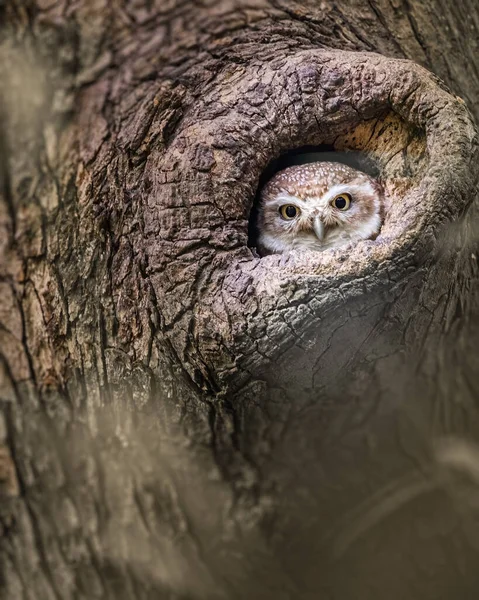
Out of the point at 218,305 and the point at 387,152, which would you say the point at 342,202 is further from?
the point at 218,305

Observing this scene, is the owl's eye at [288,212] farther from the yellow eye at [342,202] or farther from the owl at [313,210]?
the yellow eye at [342,202]

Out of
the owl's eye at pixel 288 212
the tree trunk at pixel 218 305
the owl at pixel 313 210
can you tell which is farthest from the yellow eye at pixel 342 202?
the tree trunk at pixel 218 305

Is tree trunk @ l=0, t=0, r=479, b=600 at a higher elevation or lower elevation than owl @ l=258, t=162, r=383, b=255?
lower

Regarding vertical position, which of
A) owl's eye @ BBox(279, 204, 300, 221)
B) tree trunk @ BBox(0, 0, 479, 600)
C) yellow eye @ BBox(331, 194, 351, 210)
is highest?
owl's eye @ BBox(279, 204, 300, 221)

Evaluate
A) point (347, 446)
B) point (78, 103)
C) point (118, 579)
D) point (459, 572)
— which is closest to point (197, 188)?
point (78, 103)

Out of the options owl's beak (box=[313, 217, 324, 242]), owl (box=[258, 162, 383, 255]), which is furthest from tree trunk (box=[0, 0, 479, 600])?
owl's beak (box=[313, 217, 324, 242])

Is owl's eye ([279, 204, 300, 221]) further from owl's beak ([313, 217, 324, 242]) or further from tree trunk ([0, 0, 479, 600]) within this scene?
tree trunk ([0, 0, 479, 600])

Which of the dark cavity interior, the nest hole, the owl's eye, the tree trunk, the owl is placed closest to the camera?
the tree trunk
